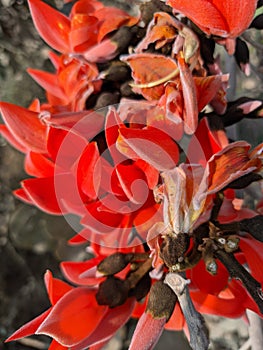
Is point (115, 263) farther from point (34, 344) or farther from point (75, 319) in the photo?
point (34, 344)

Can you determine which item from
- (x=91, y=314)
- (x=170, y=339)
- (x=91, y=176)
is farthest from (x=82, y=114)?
(x=170, y=339)

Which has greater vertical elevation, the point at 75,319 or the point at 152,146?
the point at 152,146

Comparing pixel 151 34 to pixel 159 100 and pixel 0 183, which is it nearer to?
pixel 159 100

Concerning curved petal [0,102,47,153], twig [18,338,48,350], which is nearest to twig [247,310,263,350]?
curved petal [0,102,47,153]

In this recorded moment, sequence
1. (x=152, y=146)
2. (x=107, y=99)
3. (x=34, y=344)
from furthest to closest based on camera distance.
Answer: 1. (x=34, y=344)
2. (x=107, y=99)
3. (x=152, y=146)

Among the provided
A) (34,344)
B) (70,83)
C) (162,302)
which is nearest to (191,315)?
(162,302)

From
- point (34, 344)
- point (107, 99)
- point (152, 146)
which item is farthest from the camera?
point (34, 344)

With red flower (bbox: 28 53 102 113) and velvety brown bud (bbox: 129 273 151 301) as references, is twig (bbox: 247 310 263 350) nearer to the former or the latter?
velvety brown bud (bbox: 129 273 151 301)
